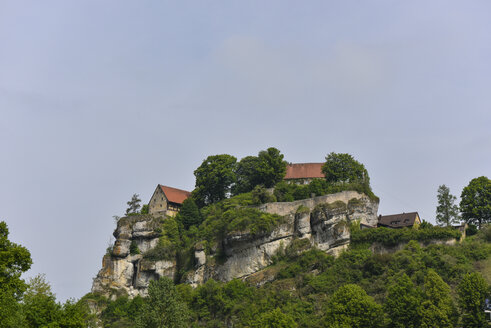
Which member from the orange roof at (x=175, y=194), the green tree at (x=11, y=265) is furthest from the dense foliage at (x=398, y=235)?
the green tree at (x=11, y=265)

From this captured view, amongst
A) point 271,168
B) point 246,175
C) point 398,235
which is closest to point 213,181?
point 246,175

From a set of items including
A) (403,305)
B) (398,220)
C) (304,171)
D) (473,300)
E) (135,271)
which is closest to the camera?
(473,300)

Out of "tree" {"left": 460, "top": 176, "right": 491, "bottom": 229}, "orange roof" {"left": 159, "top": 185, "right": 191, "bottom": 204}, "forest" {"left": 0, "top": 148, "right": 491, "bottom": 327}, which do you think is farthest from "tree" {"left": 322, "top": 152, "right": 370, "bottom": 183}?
"orange roof" {"left": 159, "top": 185, "right": 191, "bottom": 204}

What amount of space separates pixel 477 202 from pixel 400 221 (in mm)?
9250

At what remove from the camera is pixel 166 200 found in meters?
85.8

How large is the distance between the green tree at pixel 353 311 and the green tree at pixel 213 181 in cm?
3419

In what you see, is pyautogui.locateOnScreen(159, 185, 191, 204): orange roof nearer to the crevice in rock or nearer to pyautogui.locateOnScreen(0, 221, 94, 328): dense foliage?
the crevice in rock

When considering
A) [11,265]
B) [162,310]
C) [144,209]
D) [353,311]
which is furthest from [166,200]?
[11,265]

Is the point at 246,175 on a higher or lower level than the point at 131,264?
higher

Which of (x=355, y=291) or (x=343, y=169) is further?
(x=343, y=169)

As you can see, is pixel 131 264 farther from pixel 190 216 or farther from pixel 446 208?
pixel 446 208

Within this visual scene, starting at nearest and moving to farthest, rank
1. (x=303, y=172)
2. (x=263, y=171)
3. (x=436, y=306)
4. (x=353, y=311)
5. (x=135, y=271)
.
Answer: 1. (x=436, y=306)
2. (x=353, y=311)
3. (x=135, y=271)
4. (x=263, y=171)
5. (x=303, y=172)

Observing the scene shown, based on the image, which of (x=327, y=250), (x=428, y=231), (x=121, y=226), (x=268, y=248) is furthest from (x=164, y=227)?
(x=428, y=231)

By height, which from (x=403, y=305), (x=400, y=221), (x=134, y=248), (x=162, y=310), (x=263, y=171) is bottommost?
(x=403, y=305)
